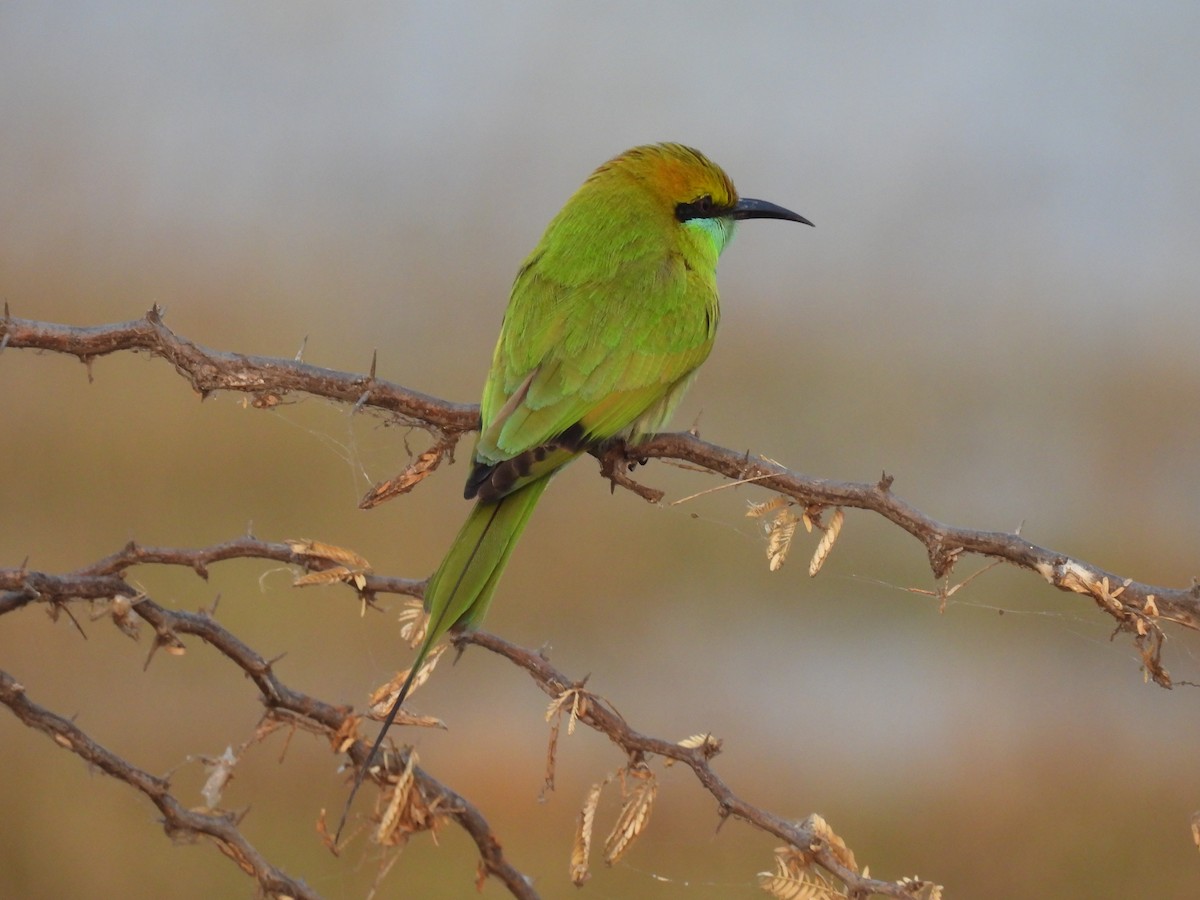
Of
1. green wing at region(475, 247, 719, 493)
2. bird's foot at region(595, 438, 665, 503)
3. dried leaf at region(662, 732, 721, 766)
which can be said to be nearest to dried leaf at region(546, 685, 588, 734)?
dried leaf at region(662, 732, 721, 766)

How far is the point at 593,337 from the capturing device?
230 centimetres

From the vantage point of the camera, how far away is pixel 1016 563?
158 cm

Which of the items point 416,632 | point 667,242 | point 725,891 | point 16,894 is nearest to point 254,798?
point 16,894

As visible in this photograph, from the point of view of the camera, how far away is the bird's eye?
9.05 feet

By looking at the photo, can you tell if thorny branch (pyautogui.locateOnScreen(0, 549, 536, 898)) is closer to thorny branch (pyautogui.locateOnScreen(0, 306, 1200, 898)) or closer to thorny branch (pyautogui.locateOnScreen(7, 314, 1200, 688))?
thorny branch (pyautogui.locateOnScreen(0, 306, 1200, 898))

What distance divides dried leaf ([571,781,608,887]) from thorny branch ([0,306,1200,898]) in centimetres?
11

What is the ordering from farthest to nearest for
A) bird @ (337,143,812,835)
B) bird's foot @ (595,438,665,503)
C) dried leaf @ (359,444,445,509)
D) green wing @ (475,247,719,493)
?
bird's foot @ (595,438,665,503)
green wing @ (475,247,719,493)
bird @ (337,143,812,835)
dried leaf @ (359,444,445,509)

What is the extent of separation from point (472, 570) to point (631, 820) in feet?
1.63

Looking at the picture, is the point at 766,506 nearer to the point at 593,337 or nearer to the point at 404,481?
the point at 404,481

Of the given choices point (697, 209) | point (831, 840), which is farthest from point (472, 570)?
point (697, 209)

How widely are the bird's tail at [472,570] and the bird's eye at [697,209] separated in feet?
2.90

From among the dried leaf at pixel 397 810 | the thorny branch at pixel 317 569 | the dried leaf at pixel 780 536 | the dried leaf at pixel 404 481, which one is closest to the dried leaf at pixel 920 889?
the thorny branch at pixel 317 569

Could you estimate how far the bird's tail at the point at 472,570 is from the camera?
169 cm

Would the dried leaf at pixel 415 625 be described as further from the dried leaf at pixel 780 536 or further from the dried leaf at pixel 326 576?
the dried leaf at pixel 780 536
